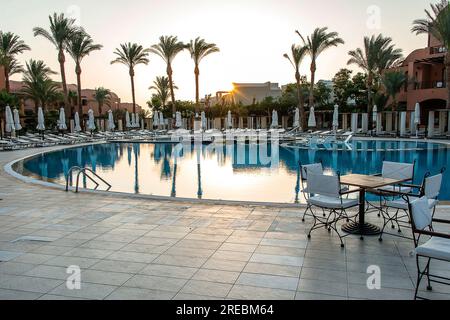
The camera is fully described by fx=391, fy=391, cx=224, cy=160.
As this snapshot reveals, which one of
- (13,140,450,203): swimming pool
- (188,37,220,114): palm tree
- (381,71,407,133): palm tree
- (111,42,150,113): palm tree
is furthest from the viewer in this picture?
(111,42,150,113): palm tree

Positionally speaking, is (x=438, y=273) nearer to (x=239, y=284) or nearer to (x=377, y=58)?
(x=239, y=284)

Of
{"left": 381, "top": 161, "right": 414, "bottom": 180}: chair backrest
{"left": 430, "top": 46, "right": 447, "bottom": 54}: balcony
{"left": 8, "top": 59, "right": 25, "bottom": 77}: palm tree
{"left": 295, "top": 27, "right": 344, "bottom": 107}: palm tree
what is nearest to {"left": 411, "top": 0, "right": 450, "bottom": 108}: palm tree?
{"left": 430, "top": 46, "right": 447, "bottom": 54}: balcony

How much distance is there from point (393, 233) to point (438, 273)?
56.0 inches

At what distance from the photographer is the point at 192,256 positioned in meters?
4.47

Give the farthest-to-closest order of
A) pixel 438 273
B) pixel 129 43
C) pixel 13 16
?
1. pixel 129 43
2. pixel 13 16
3. pixel 438 273

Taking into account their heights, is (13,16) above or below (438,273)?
above

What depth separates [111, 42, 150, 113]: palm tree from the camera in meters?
38.1

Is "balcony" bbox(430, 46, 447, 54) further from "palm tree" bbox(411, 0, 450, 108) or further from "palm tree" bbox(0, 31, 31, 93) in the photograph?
"palm tree" bbox(0, 31, 31, 93)

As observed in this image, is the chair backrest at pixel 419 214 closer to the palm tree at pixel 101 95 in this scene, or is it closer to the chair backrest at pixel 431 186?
the chair backrest at pixel 431 186

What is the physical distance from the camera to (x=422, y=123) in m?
36.5

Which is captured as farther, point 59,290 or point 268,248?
point 268,248

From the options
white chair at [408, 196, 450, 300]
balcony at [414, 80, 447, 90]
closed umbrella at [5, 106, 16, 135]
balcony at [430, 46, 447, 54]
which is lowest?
white chair at [408, 196, 450, 300]

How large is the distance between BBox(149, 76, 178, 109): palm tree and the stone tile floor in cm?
4170
